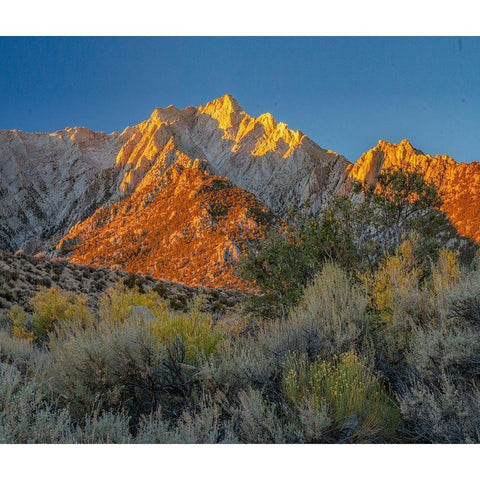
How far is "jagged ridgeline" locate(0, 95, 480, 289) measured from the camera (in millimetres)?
42062

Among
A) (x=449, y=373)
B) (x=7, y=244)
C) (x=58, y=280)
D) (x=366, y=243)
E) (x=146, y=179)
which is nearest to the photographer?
(x=449, y=373)

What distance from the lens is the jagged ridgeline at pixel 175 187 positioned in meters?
42.1

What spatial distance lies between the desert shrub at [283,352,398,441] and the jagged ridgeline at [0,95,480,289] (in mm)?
7187

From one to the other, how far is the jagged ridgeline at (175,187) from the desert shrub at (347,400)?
283 inches

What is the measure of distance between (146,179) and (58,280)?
52.5 m

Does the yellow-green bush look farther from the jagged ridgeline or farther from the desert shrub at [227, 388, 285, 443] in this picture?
the jagged ridgeline

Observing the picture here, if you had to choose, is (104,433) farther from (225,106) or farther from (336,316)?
(225,106)

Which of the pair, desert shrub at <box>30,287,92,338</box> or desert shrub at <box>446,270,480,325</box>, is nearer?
desert shrub at <box>446,270,480,325</box>

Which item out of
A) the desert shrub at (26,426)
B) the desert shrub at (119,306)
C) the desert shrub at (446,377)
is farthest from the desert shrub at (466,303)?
the desert shrub at (119,306)

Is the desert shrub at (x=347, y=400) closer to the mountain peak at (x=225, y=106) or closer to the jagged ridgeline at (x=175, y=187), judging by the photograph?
the jagged ridgeline at (x=175, y=187)

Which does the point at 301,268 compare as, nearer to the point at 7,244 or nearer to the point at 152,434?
the point at 152,434

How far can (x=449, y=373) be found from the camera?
3529 millimetres

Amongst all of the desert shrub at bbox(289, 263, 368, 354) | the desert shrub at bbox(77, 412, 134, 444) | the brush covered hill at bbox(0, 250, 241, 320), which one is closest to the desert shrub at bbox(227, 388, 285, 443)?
the desert shrub at bbox(77, 412, 134, 444)
